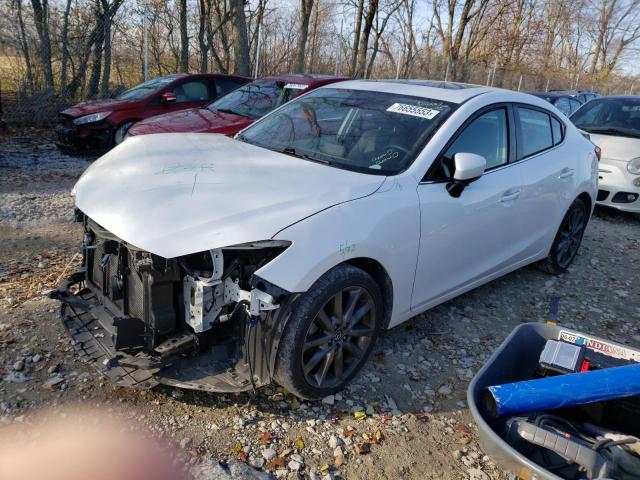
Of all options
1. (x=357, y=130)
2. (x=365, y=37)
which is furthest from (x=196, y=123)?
(x=365, y=37)

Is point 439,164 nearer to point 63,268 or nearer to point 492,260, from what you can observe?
point 492,260

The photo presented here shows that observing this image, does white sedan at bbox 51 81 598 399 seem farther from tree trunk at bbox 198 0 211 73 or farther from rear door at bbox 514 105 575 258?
tree trunk at bbox 198 0 211 73

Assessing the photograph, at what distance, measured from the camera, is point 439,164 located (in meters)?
3.26

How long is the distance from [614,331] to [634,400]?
219cm

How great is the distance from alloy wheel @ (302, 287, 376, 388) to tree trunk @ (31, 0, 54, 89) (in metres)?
10.2

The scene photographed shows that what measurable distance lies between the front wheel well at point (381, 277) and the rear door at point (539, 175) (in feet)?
5.01

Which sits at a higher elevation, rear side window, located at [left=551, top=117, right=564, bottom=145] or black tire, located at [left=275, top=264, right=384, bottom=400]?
rear side window, located at [left=551, top=117, right=564, bottom=145]

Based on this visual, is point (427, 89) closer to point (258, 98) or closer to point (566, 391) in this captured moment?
point (566, 391)

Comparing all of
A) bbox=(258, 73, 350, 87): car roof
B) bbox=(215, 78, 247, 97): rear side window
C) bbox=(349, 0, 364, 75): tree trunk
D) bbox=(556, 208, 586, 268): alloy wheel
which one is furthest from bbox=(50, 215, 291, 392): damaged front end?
bbox=(349, 0, 364, 75): tree trunk

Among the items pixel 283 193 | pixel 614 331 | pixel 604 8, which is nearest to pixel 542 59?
pixel 604 8

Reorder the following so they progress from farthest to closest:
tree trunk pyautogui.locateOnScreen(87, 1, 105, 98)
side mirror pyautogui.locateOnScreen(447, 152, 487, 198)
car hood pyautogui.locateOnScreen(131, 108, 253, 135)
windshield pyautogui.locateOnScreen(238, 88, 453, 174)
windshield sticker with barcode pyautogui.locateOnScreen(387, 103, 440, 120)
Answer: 1. tree trunk pyautogui.locateOnScreen(87, 1, 105, 98)
2. car hood pyautogui.locateOnScreen(131, 108, 253, 135)
3. windshield sticker with barcode pyautogui.locateOnScreen(387, 103, 440, 120)
4. windshield pyautogui.locateOnScreen(238, 88, 453, 174)
5. side mirror pyautogui.locateOnScreen(447, 152, 487, 198)

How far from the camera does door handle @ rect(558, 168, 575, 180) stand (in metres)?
4.47

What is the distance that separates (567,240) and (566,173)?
841mm

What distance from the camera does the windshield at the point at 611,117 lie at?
7.79 metres
